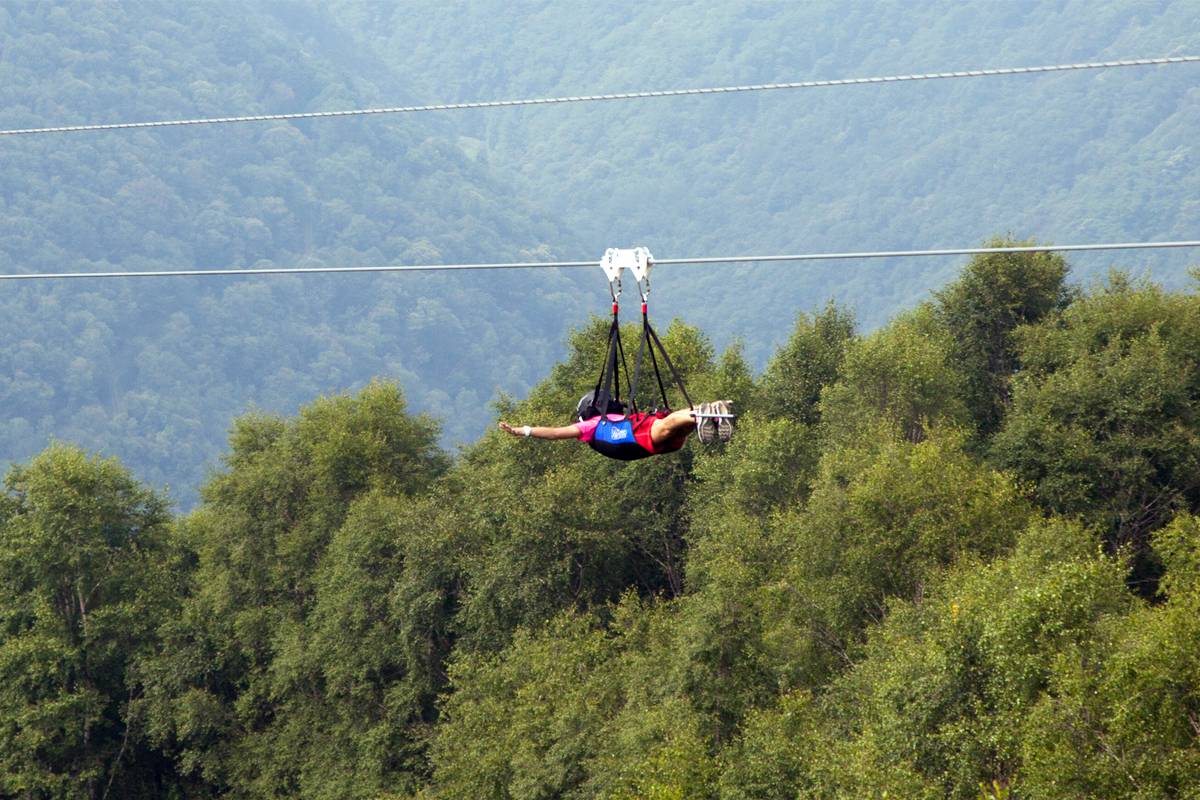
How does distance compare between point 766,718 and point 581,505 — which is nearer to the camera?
point 766,718

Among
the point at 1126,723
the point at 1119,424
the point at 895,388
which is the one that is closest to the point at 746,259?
the point at 1126,723

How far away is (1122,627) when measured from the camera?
89.4 feet

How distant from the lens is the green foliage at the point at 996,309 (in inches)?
1877

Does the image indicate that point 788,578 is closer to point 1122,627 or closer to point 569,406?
point 1122,627

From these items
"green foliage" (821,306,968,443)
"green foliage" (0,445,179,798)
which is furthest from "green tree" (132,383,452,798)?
"green foliage" (821,306,968,443)

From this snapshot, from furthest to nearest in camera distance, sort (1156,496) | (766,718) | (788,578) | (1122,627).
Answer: (1156,496), (788,578), (766,718), (1122,627)

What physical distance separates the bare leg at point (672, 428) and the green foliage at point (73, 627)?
129ft

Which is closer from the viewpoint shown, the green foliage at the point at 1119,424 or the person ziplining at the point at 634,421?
the person ziplining at the point at 634,421

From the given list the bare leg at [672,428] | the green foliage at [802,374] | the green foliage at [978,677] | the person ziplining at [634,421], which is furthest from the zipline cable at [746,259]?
the green foliage at [802,374]

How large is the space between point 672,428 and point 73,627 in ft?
138

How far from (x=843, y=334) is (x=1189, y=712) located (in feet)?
88.1

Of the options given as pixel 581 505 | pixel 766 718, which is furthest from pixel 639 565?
pixel 766 718

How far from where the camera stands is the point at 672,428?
1633cm

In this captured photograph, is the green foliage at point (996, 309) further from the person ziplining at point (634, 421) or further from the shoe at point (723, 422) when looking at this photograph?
the shoe at point (723, 422)
